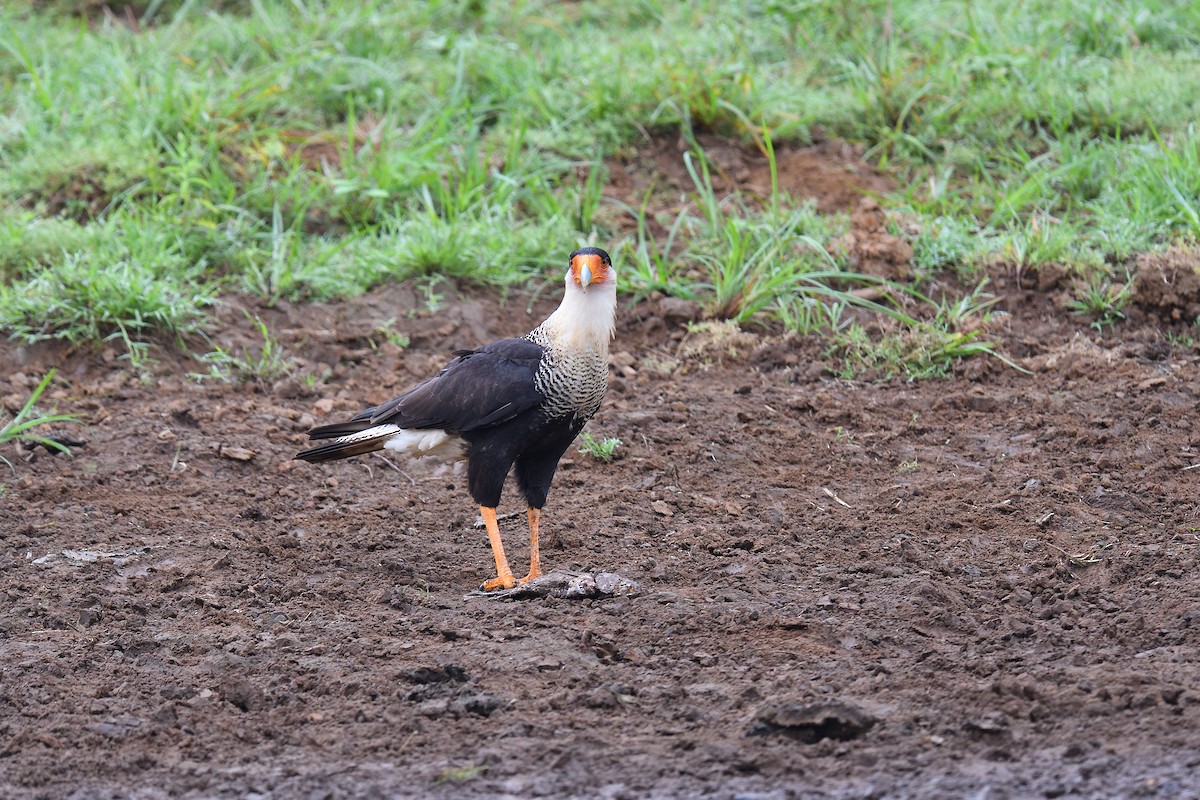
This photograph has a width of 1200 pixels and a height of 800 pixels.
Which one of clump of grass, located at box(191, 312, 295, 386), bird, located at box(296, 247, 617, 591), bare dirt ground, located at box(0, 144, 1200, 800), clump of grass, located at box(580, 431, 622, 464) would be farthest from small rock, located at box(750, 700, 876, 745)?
clump of grass, located at box(191, 312, 295, 386)

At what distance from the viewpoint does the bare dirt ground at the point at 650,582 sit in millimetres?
2846

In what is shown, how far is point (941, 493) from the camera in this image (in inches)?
175

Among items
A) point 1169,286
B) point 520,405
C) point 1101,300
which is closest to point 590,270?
point 520,405

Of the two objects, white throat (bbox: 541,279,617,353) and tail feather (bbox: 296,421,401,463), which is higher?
white throat (bbox: 541,279,617,353)

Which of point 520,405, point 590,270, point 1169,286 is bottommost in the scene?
point 1169,286

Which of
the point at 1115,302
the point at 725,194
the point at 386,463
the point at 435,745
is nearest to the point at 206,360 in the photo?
the point at 386,463

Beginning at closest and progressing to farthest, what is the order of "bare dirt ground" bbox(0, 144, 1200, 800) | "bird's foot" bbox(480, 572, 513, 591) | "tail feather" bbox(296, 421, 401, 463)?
"bare dirt ground" bbox(0, 144, 1200, 800), "bird's foot" bbox(480, 572, 513, 591), "tail feather" bbox(296, 421, 401, 463)

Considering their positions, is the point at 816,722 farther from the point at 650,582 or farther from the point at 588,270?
the point at 588,270

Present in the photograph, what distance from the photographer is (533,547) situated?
4.18 metres

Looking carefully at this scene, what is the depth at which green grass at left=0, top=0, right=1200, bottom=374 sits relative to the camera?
594 cm

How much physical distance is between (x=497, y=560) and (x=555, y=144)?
346cm

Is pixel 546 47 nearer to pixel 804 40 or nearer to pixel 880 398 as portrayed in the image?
pixel 804 40

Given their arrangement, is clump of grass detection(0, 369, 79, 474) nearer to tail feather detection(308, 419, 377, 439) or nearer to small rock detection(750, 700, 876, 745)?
tail feather detection(308, 419, 377, 439)

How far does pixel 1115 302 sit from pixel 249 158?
4446 mm
